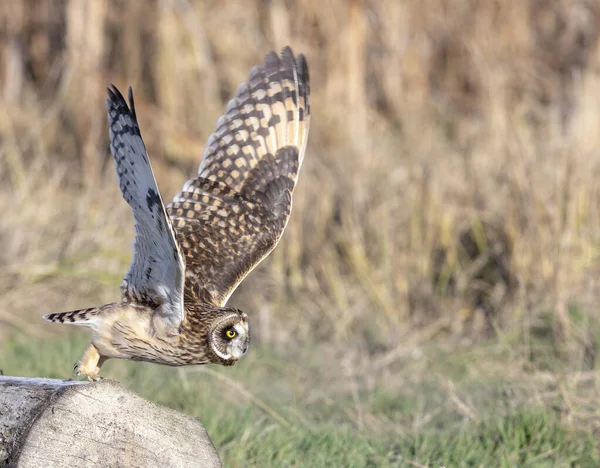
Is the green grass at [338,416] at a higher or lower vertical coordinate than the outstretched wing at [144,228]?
lower

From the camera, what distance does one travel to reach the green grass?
4.02 meters

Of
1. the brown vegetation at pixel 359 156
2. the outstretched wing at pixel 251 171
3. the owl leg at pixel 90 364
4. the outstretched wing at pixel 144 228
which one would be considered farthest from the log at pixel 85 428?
the brown vegetation at pixel 359 156

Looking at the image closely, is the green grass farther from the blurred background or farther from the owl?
the owl

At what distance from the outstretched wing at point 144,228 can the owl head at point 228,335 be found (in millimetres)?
147

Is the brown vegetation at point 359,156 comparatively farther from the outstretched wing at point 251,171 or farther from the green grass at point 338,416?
the outstretched wing at point 251,171

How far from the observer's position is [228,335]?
12.6 ft

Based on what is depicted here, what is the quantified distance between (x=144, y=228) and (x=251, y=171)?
1303 millimetres

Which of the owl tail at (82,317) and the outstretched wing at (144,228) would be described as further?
the owl tail at (82,317)

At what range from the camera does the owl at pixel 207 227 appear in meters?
3.64

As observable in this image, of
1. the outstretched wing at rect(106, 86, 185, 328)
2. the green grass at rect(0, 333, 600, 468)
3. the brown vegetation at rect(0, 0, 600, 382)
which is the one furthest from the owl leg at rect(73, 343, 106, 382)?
the brown vegetation at rect(0, 0, 600, 382)

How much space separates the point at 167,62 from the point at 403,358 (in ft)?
14.1

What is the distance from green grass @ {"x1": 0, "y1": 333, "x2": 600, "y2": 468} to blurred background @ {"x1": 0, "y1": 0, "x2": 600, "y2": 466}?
0.06 feet

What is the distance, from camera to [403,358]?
6.15 metres

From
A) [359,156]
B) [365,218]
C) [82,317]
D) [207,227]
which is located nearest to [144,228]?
[82,317]
